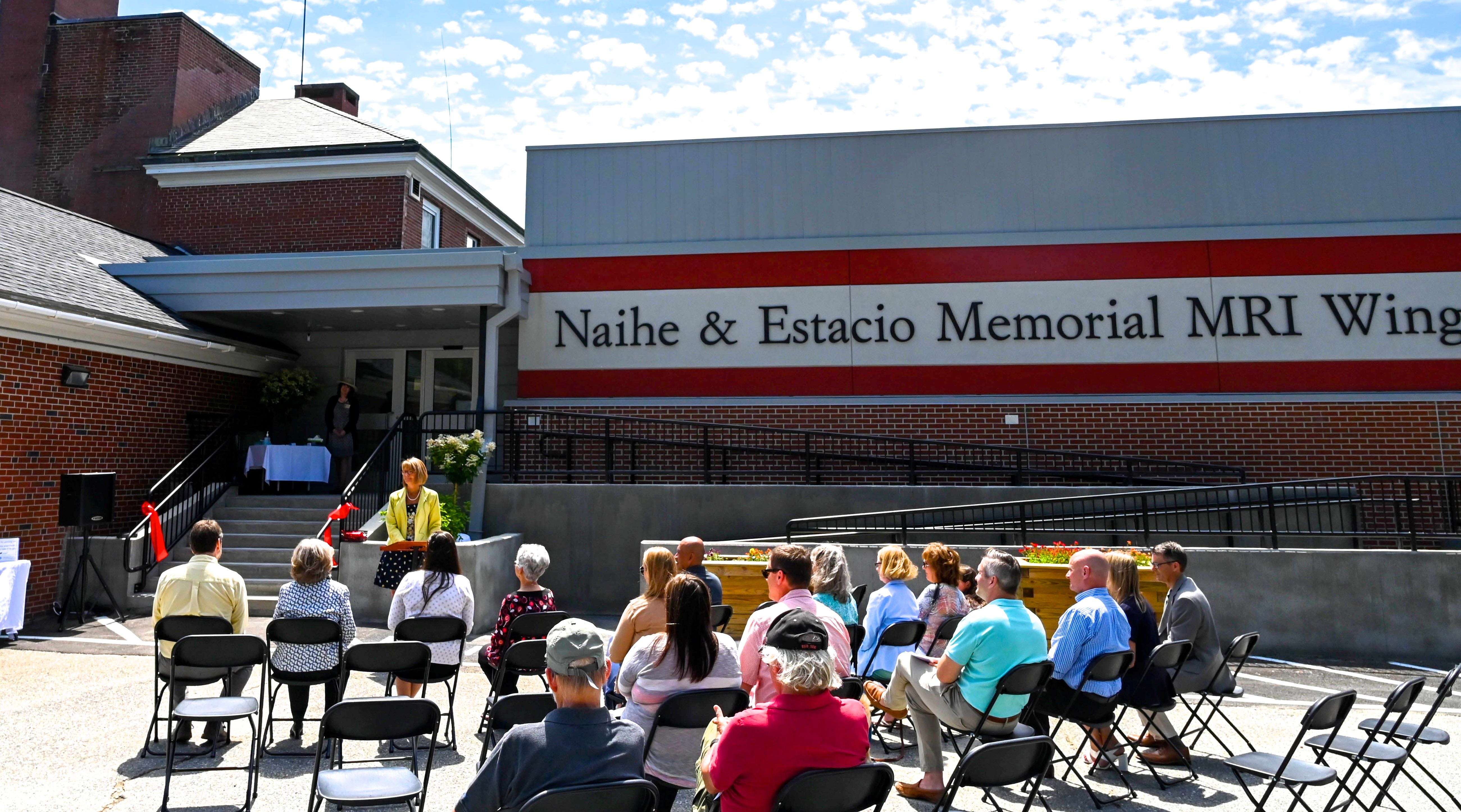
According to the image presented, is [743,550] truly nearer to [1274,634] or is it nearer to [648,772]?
[1274,634]

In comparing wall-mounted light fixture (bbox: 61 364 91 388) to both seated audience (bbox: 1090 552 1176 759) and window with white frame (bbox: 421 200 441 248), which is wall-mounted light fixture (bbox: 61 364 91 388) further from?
seated audience (bbox: 1090 552 1176 759)

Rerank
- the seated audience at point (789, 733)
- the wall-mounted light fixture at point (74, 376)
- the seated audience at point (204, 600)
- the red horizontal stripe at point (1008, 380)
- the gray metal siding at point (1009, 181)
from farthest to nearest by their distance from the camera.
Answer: the gray metal siding at point (1009, 181) < the red horizontal stripe at point (1008, 380) < the wall-mounted light fixture at point (74, 376) < the seated audience at point (204, 600) < the seated audience at point (789, 733)

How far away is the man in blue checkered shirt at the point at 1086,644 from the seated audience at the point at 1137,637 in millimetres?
132

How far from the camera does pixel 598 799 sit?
276 cm

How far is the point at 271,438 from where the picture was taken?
568 inches

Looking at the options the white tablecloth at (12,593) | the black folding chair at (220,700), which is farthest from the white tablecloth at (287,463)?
the black folding chair at (220,700)

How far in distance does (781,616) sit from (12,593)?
→ 28.9ft

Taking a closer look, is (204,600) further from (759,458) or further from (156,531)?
(759,458)

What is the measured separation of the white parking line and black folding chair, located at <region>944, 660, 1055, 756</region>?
4.57 m

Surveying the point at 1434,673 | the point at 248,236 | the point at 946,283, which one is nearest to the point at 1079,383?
the point at 946,283

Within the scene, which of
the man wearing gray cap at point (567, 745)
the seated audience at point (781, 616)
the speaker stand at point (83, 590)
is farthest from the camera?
the speaker stand at point (83, 590)

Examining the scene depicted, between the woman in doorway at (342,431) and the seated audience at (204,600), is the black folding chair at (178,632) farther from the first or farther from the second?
the woman in doorway at (342,431)

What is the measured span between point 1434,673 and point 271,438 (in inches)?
597

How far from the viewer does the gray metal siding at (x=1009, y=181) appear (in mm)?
13055
